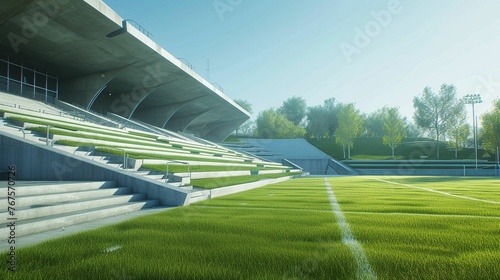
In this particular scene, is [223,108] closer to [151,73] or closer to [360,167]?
[151,73]

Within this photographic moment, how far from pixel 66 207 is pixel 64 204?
0.08 meters

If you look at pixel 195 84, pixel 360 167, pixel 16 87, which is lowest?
pixel 360 167

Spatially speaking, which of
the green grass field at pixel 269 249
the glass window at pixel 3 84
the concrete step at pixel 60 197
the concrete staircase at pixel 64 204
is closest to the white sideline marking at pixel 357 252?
the green grass field at pixel 269 249

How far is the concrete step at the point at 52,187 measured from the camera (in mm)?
6184

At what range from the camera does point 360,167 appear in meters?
46.9

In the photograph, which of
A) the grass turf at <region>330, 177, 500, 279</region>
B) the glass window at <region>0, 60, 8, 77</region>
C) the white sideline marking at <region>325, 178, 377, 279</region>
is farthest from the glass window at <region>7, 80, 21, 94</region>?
the white sideline marking at <region>325, 178, 377, 279</region>

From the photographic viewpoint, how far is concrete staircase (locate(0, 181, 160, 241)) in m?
5.12

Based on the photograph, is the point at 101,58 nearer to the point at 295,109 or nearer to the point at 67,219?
the point at 67,219

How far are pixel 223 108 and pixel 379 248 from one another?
48262 mm

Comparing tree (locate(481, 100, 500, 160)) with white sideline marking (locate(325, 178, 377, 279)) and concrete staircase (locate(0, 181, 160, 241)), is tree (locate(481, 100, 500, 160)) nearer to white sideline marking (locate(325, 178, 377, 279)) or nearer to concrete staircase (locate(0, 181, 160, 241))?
white sideline marking (locate(325, 178, 377, 279))

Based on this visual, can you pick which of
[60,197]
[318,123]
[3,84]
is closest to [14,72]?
[3,84]

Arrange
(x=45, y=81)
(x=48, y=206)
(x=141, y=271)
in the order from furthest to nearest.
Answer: (x=45, y=81), (x=48, y=206), (x=141, y=271)

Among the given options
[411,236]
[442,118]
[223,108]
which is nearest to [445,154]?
[442,118]

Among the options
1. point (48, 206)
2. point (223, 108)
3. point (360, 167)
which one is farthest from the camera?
point (223, 108)
